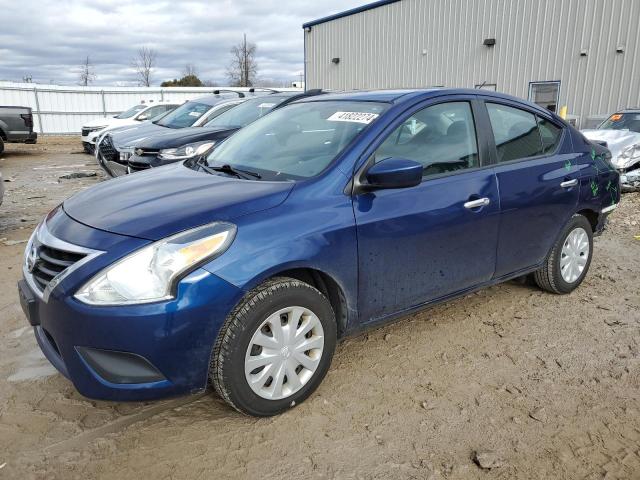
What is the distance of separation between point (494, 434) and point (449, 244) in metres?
1.13

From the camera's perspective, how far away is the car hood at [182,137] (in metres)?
7.30

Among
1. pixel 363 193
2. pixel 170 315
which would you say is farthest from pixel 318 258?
pixel 170 315

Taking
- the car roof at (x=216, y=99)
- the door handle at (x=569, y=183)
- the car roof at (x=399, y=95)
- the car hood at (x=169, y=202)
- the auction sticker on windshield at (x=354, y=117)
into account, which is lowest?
the door handle at (x=569, y=183)

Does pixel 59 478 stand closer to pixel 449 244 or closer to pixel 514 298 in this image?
pixel 449 244

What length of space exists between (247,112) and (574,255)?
5594 mm

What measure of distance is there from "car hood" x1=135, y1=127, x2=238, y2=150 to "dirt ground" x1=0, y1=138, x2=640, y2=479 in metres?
3.74

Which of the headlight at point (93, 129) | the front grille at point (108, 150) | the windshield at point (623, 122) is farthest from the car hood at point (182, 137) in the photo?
the headlight at point (93, 129)

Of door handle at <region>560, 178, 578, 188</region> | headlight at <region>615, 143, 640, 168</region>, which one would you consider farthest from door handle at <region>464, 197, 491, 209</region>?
headlight at <region>615, 143, 640, 168</region>

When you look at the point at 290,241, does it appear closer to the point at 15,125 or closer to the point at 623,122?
the point at 623,122

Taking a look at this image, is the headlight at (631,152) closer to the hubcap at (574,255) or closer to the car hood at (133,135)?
the hubcap at (574,255)

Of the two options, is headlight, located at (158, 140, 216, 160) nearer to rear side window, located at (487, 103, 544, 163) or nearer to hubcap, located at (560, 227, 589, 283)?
rear side window, located at (487, 103, 544, 163)

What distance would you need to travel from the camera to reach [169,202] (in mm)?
2734

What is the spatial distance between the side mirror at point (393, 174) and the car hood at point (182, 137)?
487cm

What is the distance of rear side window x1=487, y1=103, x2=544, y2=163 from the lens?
3.65 m
